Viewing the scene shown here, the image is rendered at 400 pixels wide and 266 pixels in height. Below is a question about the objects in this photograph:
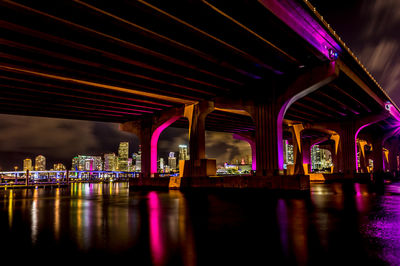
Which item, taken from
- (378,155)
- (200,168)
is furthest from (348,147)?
(200,168)

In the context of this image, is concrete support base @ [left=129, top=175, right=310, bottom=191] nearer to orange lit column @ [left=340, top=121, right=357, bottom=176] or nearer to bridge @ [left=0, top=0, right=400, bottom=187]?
bridge @ [left=0, top=0, right=400, bottom=187]

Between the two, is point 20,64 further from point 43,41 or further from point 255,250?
point 255,250

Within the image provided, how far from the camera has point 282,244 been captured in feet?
22.9

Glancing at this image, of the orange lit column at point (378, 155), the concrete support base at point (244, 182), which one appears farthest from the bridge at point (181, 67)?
the orange lit column at point (378, 155)

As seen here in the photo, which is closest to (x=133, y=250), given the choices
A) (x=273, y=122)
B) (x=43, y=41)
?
(x=43, y=41)

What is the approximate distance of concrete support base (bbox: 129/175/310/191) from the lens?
2378 cm

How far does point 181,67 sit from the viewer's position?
2384 cm

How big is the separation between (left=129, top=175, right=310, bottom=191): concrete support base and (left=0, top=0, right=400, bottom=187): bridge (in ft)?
0.67

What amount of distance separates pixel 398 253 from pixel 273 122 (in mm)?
22431

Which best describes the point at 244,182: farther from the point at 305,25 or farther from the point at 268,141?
the point at 305,25

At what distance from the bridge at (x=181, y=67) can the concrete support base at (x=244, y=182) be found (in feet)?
0.67

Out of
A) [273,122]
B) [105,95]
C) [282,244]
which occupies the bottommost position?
[282,244]

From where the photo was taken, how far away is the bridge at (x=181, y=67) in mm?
15797

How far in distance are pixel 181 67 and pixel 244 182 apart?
11864 mm
